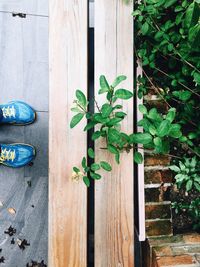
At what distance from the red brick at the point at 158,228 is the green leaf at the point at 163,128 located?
1.87 feet

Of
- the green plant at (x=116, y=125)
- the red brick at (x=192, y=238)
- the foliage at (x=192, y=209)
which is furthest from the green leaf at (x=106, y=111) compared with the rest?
the red brick at (x=192, y=238)

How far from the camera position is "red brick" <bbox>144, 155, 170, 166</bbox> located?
143 cm

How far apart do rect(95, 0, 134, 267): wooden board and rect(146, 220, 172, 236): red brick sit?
145mm

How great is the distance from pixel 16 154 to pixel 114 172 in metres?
0.68

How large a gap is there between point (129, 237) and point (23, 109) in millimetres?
968

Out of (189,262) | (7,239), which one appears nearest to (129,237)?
(189,262)

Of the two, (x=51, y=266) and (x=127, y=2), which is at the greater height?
(x=127, y=2)

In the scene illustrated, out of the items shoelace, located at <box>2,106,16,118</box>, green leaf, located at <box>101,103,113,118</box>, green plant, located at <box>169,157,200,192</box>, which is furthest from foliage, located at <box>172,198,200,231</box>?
shoelace, located at <box>2,106,16,118</box>

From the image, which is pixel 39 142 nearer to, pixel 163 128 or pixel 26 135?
pixel 26 135

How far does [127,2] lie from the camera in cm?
132

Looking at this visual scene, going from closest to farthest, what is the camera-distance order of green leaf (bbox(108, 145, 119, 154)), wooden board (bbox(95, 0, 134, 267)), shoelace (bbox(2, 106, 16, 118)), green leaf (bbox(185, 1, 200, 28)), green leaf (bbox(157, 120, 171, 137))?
green leaf (bbox(185, 1, 200, 28)) → green leaf (bbox(157, 120, 171, 137)) → green leaf (bbox(108, 145, 119, 154)) → wooden board (bbox(95, 0, 134, 267)) → shoelace (bbox(2, 106, 16, 118))

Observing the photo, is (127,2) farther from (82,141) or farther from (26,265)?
(26,265)

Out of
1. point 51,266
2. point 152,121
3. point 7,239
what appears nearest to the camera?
point 152,121

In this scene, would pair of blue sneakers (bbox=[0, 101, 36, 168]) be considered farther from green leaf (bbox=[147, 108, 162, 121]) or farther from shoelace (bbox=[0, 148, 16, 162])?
green leaf (bbox=[147, 108, 162, 121])
